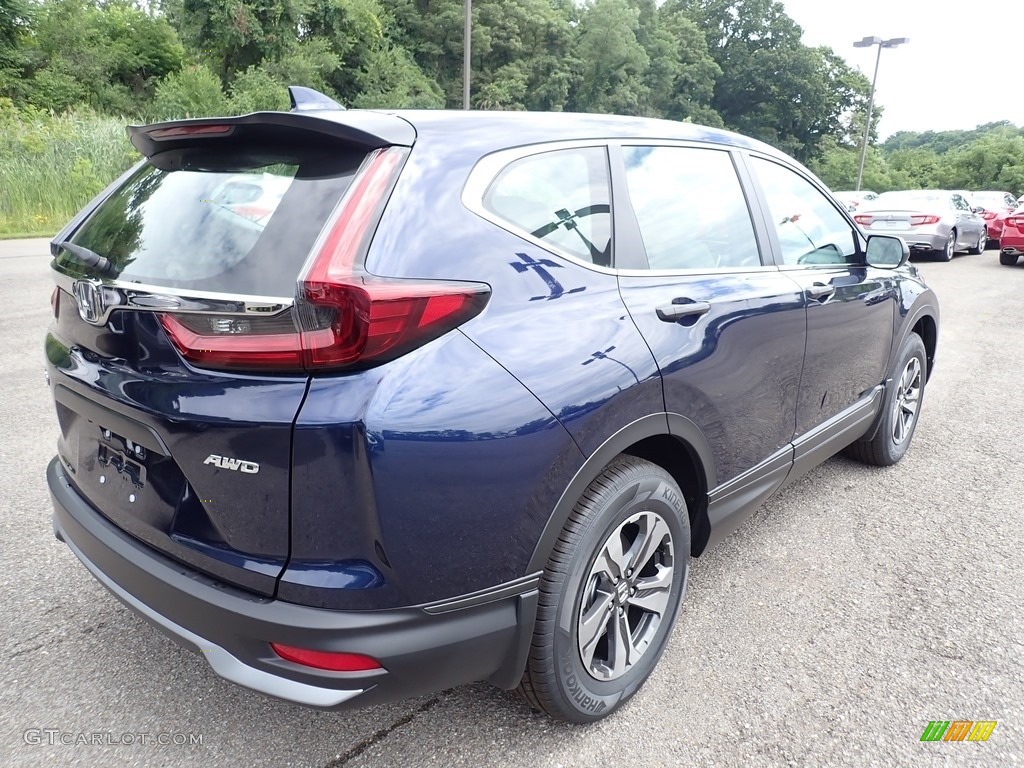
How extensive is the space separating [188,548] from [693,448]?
4.94 ft

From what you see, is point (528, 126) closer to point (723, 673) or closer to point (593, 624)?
point (593, 624)

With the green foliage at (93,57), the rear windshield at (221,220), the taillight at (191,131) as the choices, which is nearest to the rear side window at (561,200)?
the rear windshield at (221,220)

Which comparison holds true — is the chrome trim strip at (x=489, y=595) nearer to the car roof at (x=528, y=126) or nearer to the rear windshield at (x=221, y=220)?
the rear windshield at (x=221, y=220)

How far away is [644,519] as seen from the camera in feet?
7.15

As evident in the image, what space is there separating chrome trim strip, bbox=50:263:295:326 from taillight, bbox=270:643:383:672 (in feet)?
2.48

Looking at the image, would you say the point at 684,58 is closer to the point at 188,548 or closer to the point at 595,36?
the point at 595,36

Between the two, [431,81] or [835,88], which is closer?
[431,81]

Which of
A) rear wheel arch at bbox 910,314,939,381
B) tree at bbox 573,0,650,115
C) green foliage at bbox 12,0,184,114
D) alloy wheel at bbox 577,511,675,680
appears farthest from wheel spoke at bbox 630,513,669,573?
tree at bbox 573,0,650,115

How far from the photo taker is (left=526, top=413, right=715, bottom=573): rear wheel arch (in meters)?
1.83

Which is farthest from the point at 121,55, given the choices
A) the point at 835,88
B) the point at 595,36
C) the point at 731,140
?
the point at 835,88

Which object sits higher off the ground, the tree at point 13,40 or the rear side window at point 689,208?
the tree at point 13,40

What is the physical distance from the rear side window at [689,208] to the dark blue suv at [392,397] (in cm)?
3

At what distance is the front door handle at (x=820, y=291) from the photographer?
2.94m

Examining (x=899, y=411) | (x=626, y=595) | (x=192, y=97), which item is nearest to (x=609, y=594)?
(x=626, y=595)
